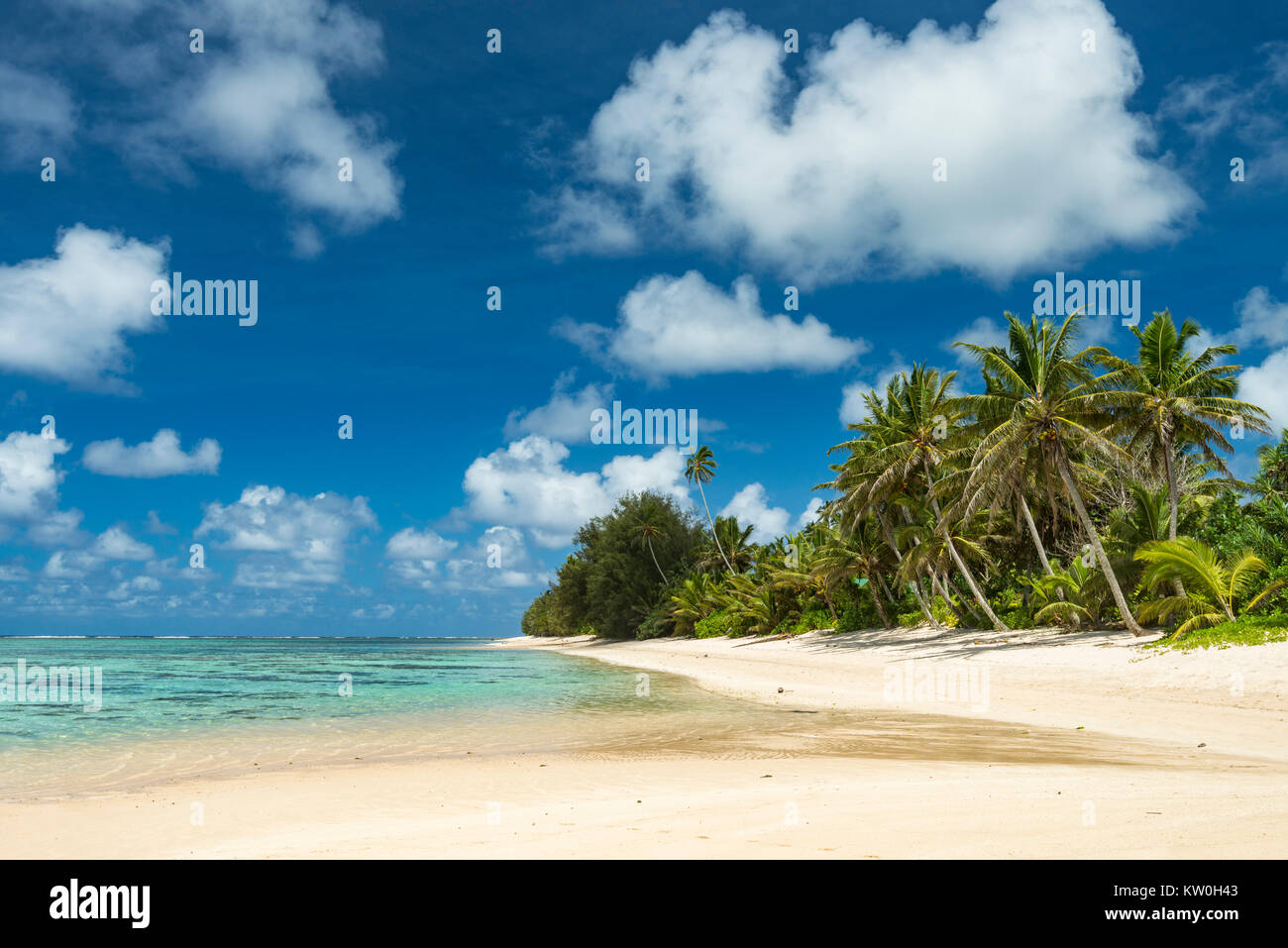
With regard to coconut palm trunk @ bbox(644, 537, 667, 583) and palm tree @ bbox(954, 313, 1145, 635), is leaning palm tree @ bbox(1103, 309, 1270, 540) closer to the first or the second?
palm tree @ bbox(954, 313, 1145, 635)

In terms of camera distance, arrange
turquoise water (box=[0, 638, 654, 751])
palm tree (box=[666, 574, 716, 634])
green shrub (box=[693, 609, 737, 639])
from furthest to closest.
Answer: palm tree (box=[666, 574, 716, 634]), green shrub (box=[693, 609, 737, 639]), turquoise water (box=[0, 638, 654, 751])

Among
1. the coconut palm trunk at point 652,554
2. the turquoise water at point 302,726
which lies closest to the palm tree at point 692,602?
the coconut palm trunk at point 652,554

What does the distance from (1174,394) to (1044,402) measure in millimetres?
3882

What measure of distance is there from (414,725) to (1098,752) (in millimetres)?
12710

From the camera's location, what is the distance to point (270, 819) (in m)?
7.01

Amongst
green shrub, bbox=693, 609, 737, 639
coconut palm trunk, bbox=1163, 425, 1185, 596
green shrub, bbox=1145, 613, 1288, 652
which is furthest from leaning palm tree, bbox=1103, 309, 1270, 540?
green shrub, bbox=693, 609, 737, 639

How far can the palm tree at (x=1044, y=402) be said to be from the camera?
985 inches

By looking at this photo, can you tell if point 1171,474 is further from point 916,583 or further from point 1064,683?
point 916,583

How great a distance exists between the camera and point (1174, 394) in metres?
24.6

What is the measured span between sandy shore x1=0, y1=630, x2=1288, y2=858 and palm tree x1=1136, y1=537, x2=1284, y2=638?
4.12 meters

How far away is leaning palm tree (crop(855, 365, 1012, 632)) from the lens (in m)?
32.7

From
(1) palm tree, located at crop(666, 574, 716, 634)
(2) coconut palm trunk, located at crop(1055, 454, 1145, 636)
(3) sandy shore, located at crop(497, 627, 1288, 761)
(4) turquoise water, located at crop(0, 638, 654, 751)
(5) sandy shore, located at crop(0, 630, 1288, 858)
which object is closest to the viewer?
(5) sandy shore, located at crop(0, 630, 1288, 858)

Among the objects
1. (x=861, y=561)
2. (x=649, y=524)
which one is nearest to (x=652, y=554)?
(x=649, y=524)
